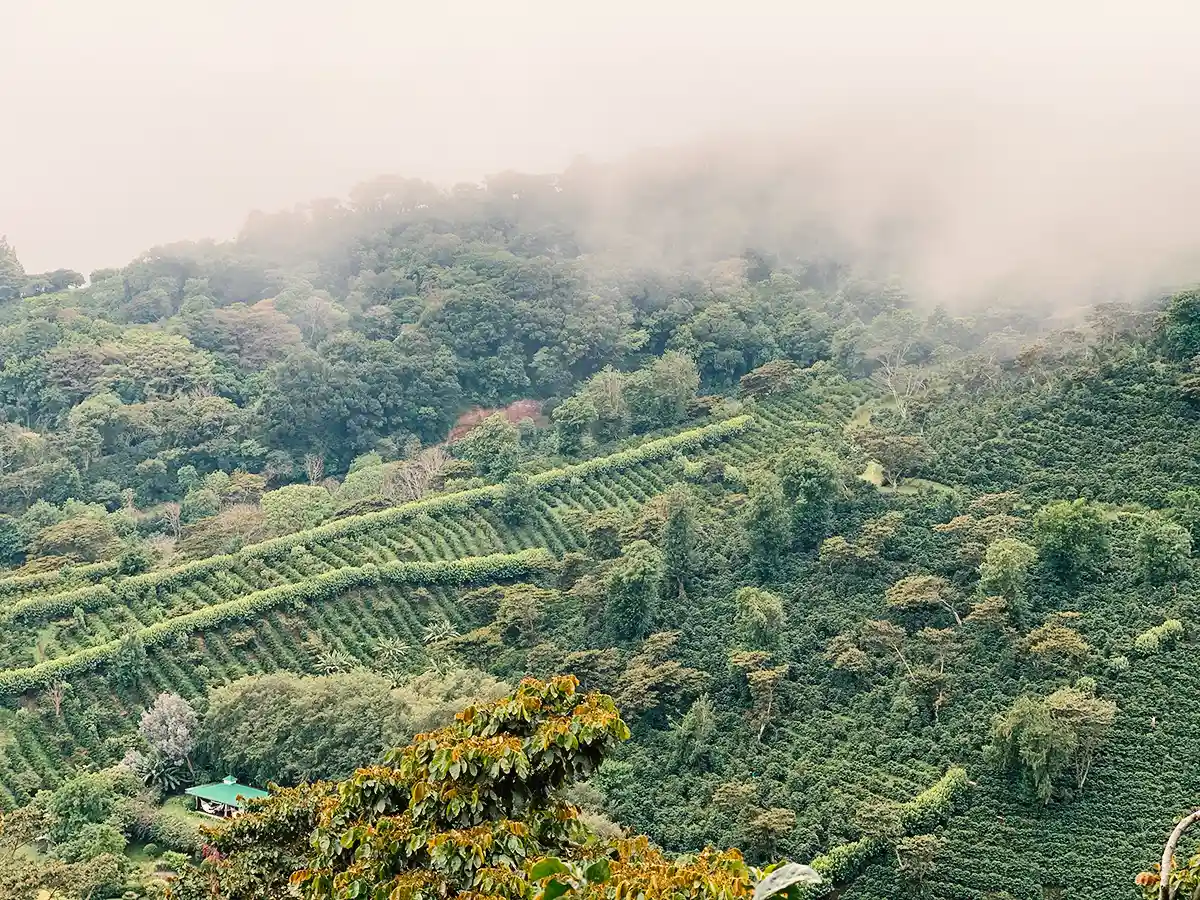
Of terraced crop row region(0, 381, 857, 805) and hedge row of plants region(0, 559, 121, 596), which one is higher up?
hedge row of plants region(0, 559, 121, 596)

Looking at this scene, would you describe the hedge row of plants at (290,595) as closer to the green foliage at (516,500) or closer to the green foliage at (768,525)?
the green foliage at (516,500)

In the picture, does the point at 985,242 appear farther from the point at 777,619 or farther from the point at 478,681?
the point at 478,681

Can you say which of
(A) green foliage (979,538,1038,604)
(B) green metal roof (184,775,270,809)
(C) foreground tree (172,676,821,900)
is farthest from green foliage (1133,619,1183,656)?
(B) green metal roof (184,775,270,809)

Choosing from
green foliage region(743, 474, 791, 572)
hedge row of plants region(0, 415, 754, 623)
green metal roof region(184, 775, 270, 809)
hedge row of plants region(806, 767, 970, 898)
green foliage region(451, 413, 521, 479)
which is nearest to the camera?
hedge row of plants region(806, 767, 970, 898)

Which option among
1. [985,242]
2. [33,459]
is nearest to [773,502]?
[985,242]

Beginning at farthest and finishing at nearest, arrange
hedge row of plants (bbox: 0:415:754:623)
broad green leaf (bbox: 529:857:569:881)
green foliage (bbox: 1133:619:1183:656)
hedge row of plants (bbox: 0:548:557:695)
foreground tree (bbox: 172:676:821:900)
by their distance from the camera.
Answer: hedge row of plants (bbox: 0:415:754:623)
hedge row of plants (bbox: 0:548:557:695)
green foliage (bbox: 1133:619:1183:656)
foreground tree (bbox: 172:676:821:900)
broad green leaf (bbox: 529:857:569:881)

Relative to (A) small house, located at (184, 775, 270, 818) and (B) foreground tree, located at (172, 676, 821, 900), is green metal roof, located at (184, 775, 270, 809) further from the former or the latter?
(B) foreground tree, located at (172, 676, 821, 900)
